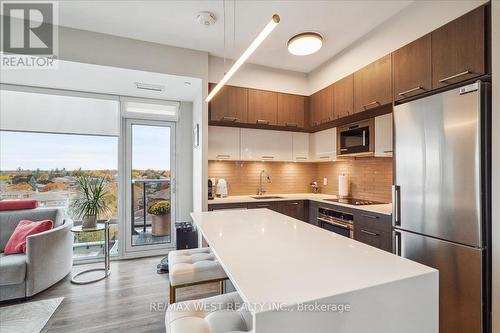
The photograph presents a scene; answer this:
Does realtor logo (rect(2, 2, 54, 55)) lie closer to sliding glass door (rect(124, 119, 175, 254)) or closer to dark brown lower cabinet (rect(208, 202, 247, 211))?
sliding glass door (rect(124, 119, 175, 254))

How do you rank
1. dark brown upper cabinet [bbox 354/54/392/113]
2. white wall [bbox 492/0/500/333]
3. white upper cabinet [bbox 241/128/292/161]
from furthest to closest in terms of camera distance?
1. white upper cabinet [bbox 241/128/292/161]
2. dark brown upper cabinet [bbox 354/54/392/113]
3. white wall [bbox 492/0/500/333]

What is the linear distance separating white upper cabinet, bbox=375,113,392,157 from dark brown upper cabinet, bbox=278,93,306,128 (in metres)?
1.28

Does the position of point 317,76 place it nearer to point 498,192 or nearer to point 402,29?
point 402,29

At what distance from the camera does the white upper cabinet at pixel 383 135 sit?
104 inches

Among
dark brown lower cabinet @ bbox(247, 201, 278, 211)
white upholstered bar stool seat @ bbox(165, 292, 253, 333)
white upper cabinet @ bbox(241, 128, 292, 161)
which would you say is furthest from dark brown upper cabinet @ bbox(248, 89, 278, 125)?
white upholstered bar stool seat @ bbox(165, 292, 253, 333)

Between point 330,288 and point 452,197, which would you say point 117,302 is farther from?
point 452,197

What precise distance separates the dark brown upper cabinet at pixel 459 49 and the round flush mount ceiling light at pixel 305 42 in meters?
1.01

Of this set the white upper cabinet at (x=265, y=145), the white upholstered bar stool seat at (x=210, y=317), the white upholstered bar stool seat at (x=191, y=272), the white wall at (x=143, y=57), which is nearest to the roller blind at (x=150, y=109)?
the white wall at (x=143, y=57)

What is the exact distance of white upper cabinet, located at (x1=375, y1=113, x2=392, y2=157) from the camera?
8.71 ft

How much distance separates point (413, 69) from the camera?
7.29 feet

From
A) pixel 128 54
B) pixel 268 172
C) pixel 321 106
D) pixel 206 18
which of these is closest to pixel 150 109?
pixel 128 54

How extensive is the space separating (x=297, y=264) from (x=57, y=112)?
4063 millimetres

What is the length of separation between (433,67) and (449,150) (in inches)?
30.6

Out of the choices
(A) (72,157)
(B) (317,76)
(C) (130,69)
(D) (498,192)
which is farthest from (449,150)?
(A) (72,157)
